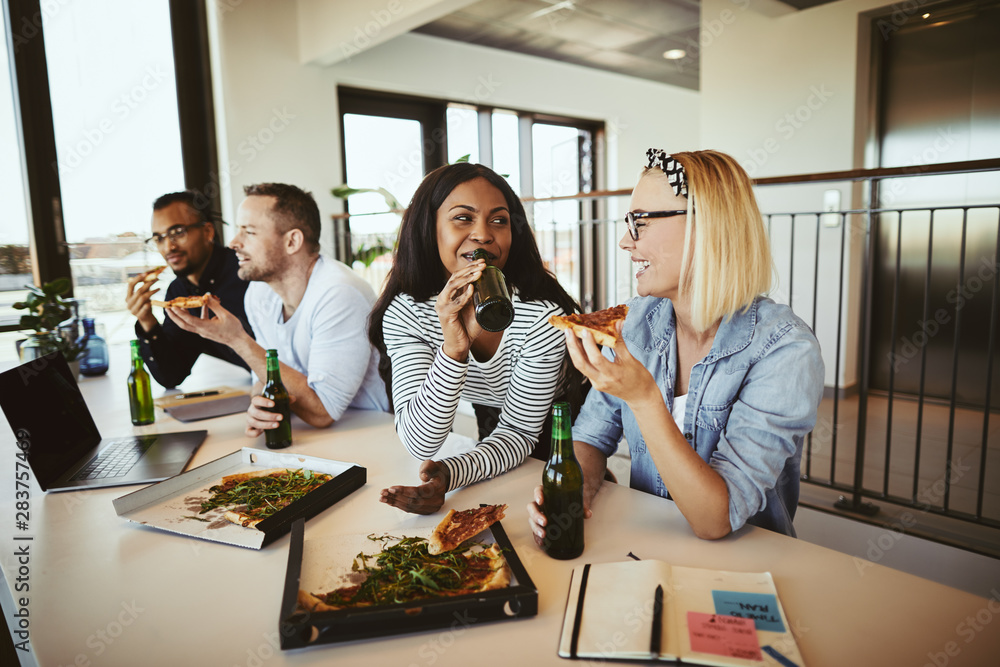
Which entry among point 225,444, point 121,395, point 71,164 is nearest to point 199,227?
point 121,395

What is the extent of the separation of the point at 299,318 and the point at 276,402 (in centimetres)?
47

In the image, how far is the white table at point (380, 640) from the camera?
77cm

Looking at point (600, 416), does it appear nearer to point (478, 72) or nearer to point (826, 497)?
point (826, 497)

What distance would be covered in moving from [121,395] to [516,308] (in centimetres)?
156

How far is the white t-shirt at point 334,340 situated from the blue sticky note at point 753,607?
120 centimetres

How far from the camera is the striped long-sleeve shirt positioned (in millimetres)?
1351

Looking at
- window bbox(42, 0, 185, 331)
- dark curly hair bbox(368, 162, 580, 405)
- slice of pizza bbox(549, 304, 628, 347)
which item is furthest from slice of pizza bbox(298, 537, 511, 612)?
window bbox(42, 0, 185, 331)

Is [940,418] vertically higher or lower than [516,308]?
lower

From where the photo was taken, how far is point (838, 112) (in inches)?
167

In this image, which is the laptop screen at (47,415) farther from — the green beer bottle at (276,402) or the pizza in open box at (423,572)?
the pizza in open box at (423,572)

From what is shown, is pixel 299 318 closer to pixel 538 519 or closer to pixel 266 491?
pixel 266 491

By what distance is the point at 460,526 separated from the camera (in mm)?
1016

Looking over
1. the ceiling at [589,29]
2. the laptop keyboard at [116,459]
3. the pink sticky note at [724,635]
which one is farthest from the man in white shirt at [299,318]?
the ceiling at [589,29]

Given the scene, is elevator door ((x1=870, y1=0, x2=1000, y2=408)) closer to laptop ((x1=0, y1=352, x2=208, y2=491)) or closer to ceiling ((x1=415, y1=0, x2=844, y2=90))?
ceiling ((x1=415, y1=0, x2=844, y2=90))
